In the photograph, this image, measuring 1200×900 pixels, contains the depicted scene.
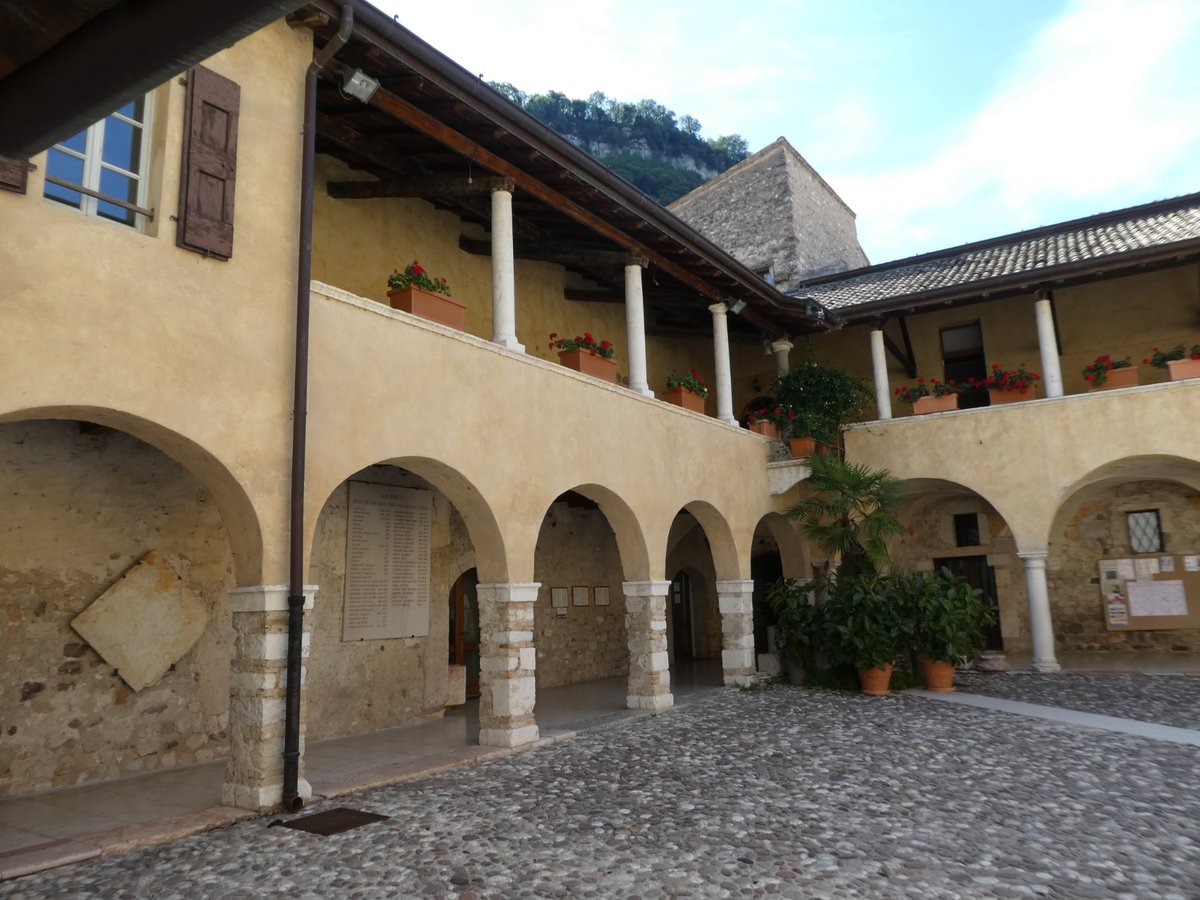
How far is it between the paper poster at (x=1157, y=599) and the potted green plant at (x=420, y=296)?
41.0 feet

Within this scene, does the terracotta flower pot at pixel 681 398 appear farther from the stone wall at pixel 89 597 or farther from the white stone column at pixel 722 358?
the stone wall at pixel 89 597

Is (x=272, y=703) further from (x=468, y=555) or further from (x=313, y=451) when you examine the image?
(x=468, y=555)

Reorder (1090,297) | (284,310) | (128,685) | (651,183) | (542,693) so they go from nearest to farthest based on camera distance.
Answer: (284,310), (128,685), (542,693), (1090,297), (651,183)

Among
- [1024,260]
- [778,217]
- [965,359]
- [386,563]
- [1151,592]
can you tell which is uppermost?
[778,217]

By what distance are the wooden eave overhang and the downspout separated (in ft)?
1.95

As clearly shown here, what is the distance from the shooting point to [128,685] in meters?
6.89

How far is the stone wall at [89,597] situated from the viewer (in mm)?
6258

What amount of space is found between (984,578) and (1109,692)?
502cm

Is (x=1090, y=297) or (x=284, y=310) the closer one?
(x=284, y=310)

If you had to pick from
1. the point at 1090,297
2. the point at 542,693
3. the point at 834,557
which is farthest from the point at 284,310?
the point at 1090,297

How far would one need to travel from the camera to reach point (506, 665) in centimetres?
779

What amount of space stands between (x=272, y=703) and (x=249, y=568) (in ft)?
3.07

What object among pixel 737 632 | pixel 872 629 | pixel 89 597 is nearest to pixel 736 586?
pixel 737 632

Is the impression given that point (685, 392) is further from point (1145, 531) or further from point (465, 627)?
point (1145, 531)
